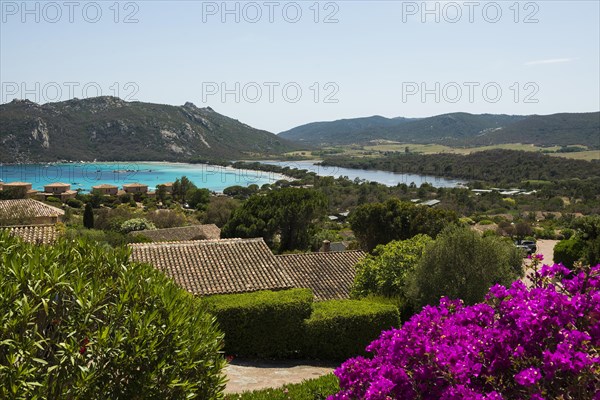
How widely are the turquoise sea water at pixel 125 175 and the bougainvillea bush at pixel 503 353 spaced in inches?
4224

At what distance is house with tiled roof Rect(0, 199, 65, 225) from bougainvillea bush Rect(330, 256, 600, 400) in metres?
37.2

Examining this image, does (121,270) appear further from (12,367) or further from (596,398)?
(596,398)

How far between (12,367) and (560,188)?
108 metres

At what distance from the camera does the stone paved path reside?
9.04 m

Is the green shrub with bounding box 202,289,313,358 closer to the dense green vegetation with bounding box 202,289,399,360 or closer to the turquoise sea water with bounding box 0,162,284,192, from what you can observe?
the dense green vegetation with bounding box 202,289,399,360

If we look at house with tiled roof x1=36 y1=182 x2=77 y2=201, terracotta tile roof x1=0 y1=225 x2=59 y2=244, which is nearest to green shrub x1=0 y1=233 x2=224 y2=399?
terracotta tile roof x1=0 y1=225 x2=59 y2=244

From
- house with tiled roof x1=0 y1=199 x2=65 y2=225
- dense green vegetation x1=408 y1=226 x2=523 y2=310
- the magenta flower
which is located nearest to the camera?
the magenta flower

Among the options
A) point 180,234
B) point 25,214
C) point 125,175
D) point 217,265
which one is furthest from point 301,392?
point 125,175

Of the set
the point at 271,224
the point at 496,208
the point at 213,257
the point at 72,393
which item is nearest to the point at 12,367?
the point at 72,393

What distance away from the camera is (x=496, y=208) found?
8038cm

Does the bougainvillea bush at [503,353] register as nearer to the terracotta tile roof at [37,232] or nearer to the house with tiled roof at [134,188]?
the terracotta tile roof at [37,232]

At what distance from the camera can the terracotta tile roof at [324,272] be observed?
17.7m

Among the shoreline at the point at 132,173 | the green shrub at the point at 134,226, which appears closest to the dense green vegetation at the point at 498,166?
the shoreline at the point at 132,173

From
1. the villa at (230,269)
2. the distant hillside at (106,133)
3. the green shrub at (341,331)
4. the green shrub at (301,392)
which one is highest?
the distant hillside at (106,133)
